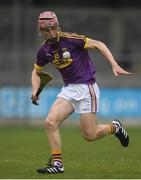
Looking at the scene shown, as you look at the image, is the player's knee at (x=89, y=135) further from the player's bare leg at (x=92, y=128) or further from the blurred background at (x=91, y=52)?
the blurred background at (x=91, y=52)

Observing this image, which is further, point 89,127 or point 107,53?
point 89,127

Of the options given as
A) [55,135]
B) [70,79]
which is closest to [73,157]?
[70,79]

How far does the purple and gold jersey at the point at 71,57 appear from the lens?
11.5 meters

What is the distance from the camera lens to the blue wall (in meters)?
26.1

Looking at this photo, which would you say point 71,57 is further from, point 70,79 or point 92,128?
point 92,128

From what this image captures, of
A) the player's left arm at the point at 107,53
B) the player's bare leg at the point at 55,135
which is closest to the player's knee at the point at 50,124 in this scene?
the player's bare leg at the point at 55,135

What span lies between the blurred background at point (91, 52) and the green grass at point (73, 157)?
326 cm

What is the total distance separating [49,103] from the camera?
26.0 m

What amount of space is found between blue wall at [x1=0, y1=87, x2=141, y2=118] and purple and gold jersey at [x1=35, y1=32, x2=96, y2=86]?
562 inches

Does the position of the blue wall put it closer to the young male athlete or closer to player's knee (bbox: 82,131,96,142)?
player's knee (bbox: 82,131,96,142)

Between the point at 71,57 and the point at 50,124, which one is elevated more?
the point at 71,57

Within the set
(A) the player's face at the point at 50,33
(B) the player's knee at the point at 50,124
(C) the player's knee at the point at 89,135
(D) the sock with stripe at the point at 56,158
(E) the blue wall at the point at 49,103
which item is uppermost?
(A) the player's face at the point at 50,33

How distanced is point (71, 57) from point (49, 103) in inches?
572

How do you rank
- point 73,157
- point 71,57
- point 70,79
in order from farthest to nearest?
1. point 73,157
2. point 70,79
3. point 71,57
